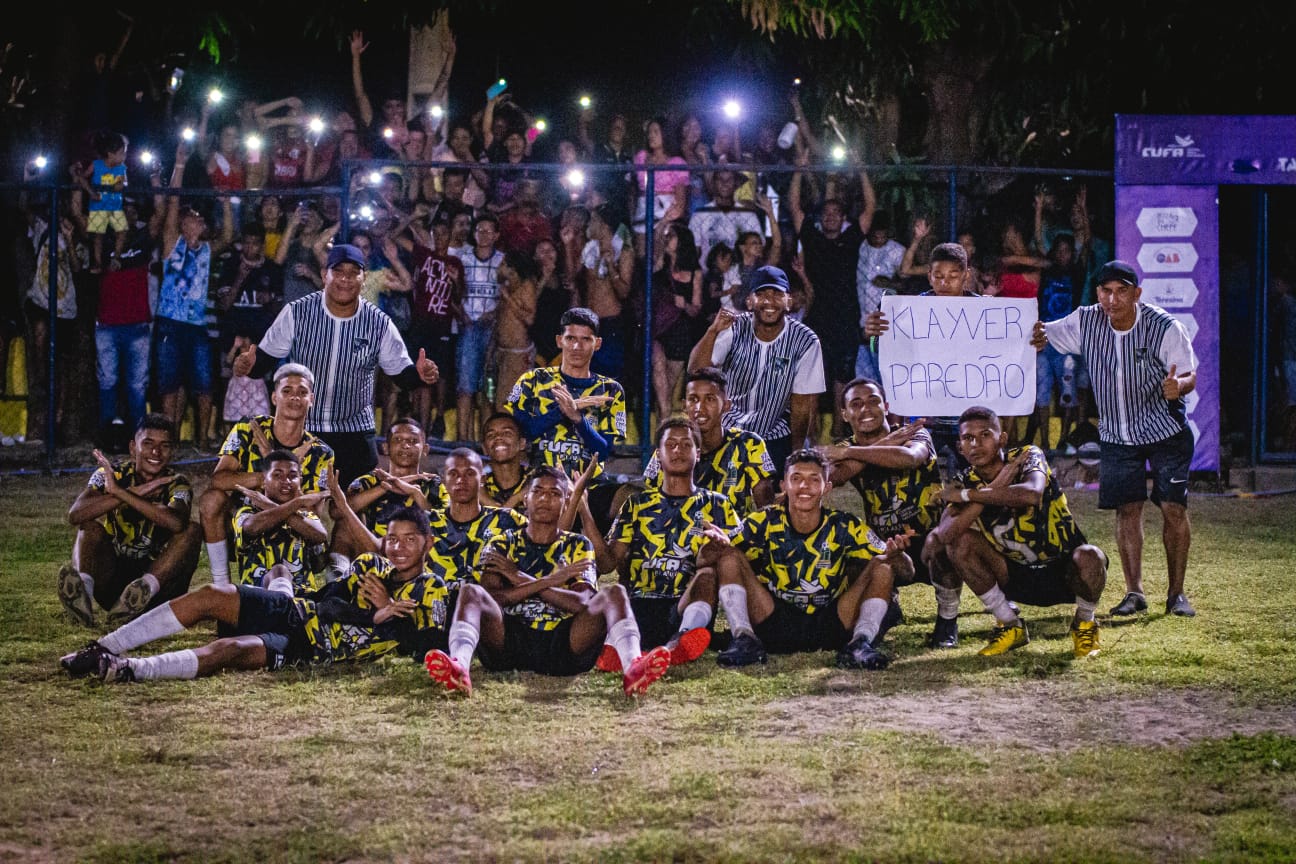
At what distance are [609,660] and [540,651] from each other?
35 cm

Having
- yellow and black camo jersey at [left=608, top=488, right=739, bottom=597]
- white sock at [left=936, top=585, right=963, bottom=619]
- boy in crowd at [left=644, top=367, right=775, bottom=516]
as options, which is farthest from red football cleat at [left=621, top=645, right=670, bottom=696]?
white sock at [left=936, top=585, right=963, bottom=619]

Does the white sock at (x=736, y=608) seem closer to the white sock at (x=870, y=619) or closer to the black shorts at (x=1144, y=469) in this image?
the white sock at (x=870, y=619)

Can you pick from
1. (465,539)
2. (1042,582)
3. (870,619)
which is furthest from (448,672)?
(1042,582)

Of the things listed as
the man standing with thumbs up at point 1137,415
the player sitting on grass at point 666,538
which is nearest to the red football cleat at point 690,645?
the player sitting on grass at point 666,538

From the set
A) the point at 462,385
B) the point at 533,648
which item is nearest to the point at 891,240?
the point at 462,385

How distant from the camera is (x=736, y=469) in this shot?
918cm

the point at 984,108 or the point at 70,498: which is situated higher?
the point at 984,108

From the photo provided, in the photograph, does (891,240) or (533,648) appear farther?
(891,240)

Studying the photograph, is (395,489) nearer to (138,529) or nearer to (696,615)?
(138,529)

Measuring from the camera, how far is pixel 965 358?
34.3 feet

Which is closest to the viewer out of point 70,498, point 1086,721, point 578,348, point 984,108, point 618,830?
point 618,830

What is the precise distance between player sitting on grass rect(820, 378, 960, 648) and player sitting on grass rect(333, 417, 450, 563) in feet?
7.66

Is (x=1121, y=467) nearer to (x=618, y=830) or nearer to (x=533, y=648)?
(x=533, y=648)

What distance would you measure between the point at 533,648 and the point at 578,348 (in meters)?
2.28
